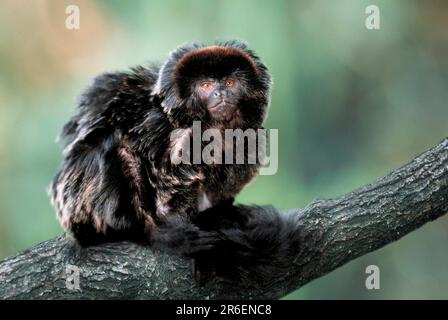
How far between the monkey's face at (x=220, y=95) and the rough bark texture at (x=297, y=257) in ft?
1.85

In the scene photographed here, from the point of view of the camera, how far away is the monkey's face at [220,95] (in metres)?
2.79

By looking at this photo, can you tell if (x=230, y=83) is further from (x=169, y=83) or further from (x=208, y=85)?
(x=169, y=83)

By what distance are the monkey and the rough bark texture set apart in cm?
9

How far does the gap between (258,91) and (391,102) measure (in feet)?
10.4

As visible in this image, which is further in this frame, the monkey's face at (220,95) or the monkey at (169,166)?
the monkey's face at (220,95)

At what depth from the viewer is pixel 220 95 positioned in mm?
2787

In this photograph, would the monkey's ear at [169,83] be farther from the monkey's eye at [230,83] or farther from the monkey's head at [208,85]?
the monkey's eye at [230,83]

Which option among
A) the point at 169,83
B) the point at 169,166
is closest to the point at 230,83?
the point at 169,83

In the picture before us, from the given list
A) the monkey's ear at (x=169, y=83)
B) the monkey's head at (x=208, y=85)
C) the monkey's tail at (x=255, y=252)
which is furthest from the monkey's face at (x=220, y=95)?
the monkey's tail at (x=255, y=252)

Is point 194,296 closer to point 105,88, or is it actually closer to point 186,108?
point 186,108

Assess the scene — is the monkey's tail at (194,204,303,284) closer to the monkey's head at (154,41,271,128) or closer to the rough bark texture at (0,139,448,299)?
the rough bark texture at (0,139,448,299)

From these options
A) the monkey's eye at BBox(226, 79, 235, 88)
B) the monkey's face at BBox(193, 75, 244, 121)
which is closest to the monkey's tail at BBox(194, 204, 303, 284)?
the monkey's face at BBox(193, 75, 244, 121)
